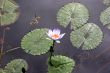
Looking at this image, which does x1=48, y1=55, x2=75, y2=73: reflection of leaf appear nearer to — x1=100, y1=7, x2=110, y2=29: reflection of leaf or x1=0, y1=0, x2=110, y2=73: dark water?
x1=0, y1=0, x2=110, y2=73: dark water

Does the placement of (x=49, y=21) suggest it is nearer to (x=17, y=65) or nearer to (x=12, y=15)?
(x=12, y=15)

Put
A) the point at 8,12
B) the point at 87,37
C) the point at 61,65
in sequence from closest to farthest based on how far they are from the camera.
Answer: the point at 61,65
the point at 87,37
the point at 8,12

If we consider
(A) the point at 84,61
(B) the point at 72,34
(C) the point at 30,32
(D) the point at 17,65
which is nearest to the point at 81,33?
(B) the point at 72,34

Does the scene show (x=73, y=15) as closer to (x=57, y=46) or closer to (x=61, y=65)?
(x=57, y=46)

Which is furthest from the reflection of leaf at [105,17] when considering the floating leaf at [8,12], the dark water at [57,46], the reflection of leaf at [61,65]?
the floating leaf at [8,12]

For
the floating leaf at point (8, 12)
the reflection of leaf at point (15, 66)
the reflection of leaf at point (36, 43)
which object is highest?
the floating leaf at point (8, 12)

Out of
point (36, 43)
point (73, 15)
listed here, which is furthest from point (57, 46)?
point (73, 15)

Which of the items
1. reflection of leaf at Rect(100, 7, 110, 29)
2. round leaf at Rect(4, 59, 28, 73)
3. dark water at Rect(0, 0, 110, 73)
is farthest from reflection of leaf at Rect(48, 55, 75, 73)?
reflection of leaf at Rect(100, 7, 110, 29)

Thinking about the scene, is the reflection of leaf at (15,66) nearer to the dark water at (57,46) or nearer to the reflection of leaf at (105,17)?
the dark water at (57,46)
